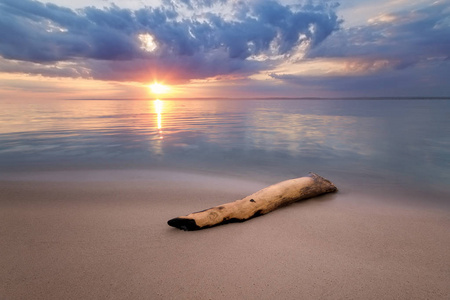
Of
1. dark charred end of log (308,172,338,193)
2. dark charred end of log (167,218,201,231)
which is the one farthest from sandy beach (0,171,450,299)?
dark charred end of log (308,172,338,193)

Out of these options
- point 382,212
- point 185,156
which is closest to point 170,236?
point 382,212

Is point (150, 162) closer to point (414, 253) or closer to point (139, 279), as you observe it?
point (139, 279)

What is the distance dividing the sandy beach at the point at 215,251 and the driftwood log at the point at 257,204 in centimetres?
11

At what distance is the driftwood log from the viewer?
3482mm

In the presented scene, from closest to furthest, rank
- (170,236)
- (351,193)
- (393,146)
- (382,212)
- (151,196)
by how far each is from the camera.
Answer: (170,236) → (382,212) → (151,196) → (351,193) → (393,146)

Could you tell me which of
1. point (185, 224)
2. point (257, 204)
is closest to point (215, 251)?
point (185, 224)

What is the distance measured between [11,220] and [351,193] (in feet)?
20.6

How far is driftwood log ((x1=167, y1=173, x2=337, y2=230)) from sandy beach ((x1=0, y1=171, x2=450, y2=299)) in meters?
0.11

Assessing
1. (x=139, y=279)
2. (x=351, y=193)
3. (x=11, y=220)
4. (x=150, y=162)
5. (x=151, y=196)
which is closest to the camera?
(x=139, y=279)

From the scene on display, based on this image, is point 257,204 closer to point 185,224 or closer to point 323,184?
point 185,224

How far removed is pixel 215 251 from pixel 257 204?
127cm

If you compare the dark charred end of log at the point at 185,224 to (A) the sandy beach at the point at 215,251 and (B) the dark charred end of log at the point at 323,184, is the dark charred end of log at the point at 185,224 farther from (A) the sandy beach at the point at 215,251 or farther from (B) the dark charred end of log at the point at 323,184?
(B) the dark charred end of log at the point at 323,184

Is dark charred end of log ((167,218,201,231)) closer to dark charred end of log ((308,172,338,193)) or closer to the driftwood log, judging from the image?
the driftwood log

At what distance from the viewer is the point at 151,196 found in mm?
5004
